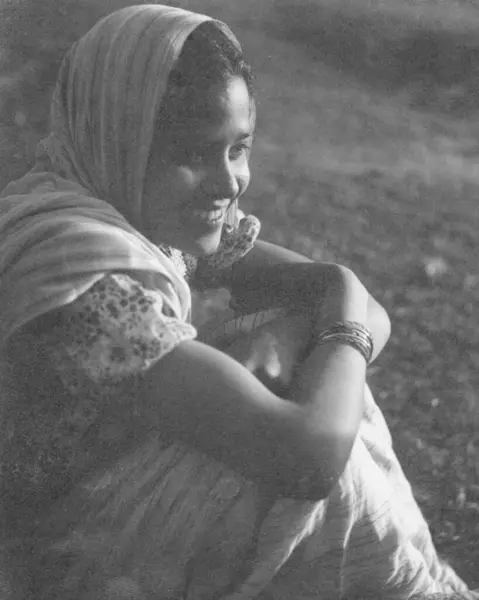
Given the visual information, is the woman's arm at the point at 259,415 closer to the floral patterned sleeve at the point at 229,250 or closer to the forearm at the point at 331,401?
the forearm at the point at 331,401

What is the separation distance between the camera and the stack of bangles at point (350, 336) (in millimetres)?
1249

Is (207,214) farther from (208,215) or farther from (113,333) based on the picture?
(113,333)

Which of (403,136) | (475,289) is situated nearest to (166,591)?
(475,289)

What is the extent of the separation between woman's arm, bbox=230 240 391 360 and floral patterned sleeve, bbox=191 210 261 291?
0.03 m

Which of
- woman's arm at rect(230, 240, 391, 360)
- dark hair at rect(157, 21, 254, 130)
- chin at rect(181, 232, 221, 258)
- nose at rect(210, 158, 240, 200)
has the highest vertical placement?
dark hair at rect(157, 21, 254, 130)

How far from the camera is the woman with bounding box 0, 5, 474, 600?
1083 mm

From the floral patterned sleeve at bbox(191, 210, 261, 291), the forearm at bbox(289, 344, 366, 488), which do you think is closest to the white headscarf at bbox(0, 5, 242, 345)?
the forearm at bbox(289, 344, 366, 488)

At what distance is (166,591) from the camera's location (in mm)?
1271

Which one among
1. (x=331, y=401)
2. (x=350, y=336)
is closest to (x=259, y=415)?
(x=331, y=401)

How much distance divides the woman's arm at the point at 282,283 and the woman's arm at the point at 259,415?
278mm

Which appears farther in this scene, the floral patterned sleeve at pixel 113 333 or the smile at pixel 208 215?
the smile at pixel 208 215

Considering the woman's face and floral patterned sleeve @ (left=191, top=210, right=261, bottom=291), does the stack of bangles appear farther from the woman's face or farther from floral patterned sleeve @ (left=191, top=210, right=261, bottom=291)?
floral patterned sleeve @ (left=191, top=210, right=261, bottom=291)

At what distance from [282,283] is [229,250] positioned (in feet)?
0.36

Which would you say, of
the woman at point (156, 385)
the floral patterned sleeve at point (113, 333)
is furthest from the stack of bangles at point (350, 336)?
the floral patterned sleeve at point (113, 333)
